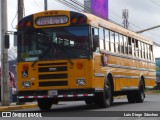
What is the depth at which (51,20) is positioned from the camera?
1806 centimetres

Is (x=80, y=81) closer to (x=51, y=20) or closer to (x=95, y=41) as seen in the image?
(x=95, y=41)

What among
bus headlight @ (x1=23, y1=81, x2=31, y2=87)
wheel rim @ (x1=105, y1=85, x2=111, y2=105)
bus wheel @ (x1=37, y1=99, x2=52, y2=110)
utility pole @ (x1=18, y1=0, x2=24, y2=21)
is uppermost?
utility pole @ (x1=18, y1=0, x2=24, y2=21)

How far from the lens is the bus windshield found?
57.8 feet

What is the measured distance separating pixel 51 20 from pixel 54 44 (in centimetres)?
85

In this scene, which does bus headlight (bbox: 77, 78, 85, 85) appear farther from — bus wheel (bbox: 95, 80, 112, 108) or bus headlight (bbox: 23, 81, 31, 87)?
bus headlight (bbox: 23, 81, 31, 87)

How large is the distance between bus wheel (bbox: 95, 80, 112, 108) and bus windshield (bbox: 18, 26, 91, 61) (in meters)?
1.79

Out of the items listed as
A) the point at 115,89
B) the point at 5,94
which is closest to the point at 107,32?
the point at 115,89

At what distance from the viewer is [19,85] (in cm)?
1805

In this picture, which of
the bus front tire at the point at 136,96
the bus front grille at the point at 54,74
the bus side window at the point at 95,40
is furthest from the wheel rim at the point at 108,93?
the bus front tire at the point at 136,96

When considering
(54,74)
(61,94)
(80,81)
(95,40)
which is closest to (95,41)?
(95,40)

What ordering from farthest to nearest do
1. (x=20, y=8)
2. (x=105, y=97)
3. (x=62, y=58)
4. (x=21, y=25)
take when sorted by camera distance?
1. (x=20, y=8)
2. (x=105, y=97)
3. (x=21, y=25)
4. (x=62, y=58)

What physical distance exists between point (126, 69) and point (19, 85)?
581 centimetres

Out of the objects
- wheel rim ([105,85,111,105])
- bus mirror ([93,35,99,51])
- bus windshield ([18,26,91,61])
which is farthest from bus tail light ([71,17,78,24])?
wheel rim ([105,85,111,105])

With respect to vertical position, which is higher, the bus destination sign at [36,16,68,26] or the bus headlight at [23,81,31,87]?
the bus destination sign at [36,16,68,26]
